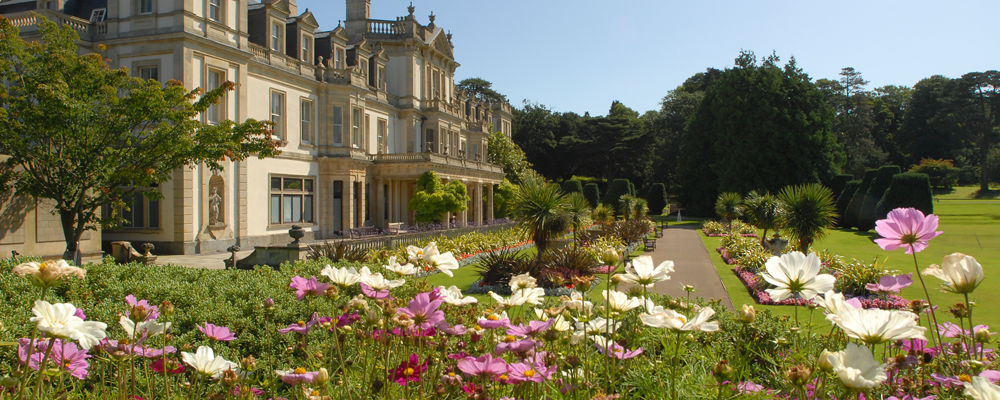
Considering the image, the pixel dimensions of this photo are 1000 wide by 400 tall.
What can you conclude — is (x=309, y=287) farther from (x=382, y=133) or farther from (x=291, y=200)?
(x=382, y=133)

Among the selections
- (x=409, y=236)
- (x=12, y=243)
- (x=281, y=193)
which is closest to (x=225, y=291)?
(x=12, y=243)

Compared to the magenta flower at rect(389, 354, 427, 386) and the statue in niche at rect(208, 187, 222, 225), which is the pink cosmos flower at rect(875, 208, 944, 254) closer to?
the magenta flower at rect(389, 354, 427, 386)

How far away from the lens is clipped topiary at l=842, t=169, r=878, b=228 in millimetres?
34938

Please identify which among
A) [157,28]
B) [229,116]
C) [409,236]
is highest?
[157,28]

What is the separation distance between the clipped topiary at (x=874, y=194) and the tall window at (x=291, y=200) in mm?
29586

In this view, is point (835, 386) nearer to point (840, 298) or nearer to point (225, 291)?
point (840, 298)

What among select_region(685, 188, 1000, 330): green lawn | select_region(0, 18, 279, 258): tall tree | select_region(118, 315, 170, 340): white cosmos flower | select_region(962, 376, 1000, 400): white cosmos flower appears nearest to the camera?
select_region(962, 376, 1000, 400): white cosmos flower

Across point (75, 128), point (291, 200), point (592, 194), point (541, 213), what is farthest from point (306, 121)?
point (592, 194)

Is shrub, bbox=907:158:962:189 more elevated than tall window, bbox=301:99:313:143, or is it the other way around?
tall window, bbox=301:99:313:143

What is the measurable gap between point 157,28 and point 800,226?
22.5 meters

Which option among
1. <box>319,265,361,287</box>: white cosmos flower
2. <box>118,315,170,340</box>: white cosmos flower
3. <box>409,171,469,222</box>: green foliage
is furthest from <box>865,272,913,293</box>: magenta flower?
<box>409,171,469,222</box>: green foliage

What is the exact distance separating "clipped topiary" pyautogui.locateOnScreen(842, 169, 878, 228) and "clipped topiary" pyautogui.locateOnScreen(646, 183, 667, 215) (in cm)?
2168

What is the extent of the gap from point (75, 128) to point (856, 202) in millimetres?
37176

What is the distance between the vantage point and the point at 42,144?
571 inches
